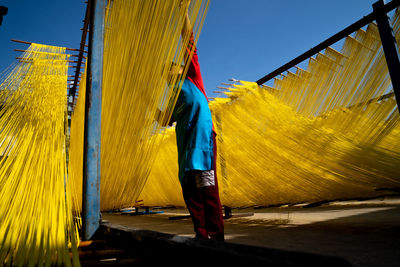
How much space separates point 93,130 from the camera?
1.21 m

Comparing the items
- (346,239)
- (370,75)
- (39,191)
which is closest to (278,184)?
(346,239)

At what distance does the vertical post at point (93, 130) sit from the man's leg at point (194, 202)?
17.4 inches

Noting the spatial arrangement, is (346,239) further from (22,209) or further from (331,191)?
(22,209)

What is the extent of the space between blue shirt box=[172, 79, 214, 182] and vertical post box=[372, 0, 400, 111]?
1173mm

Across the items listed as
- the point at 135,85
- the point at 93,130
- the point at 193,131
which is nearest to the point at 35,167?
the point at 93,130

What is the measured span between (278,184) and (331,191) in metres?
0.40

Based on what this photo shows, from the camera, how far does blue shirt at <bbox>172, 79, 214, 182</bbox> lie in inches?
40.8

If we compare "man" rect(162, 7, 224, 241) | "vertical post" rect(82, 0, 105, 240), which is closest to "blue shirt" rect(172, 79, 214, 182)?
"man" rect(162, 7, 224, 241)

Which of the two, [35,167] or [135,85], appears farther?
[35,167]

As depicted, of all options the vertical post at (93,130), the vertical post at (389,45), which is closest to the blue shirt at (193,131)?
the vertical post at (93,130)

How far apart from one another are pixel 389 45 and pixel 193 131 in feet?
4.56

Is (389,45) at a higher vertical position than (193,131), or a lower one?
higher

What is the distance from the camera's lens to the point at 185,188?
1.07 metres

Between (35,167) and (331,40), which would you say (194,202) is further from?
(331,40)
